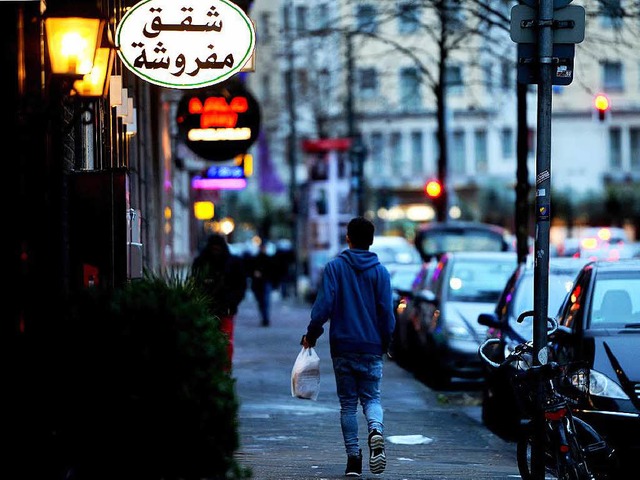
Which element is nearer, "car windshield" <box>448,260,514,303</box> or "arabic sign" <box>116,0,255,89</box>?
"arabic sign" <box>116,0,255,89</box>

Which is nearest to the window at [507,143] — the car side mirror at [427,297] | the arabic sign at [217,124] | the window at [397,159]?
the window at [397,159]

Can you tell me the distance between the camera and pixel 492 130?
7450 cm

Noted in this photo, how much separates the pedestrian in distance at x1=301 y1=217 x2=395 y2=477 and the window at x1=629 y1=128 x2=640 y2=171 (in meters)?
66.6

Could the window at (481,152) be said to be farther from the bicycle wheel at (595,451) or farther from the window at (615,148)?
the bicycle wheel at (595,451)

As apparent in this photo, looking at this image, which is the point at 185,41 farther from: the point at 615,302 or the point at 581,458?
the point at 581,458

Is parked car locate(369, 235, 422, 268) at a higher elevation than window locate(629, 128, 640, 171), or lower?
lower

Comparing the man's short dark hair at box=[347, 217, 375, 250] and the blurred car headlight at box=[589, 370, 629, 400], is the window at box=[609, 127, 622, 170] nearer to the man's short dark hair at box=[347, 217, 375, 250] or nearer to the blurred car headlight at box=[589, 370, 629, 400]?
the man's short dark hair at box=[347, 217, 375, 250]

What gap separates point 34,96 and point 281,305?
3553 cm

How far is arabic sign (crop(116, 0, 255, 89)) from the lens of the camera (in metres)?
10.1

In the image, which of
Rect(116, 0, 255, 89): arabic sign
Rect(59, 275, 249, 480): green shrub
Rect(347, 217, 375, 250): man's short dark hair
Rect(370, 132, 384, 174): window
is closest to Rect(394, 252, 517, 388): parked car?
Rect(347, 217, 375, 250): man's short dark hair

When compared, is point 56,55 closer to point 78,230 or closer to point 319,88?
point 78,230

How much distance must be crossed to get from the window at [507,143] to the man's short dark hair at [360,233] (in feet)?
209

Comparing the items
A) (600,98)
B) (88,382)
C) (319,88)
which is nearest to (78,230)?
(88,382)

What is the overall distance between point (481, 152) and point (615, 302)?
6569 cm
